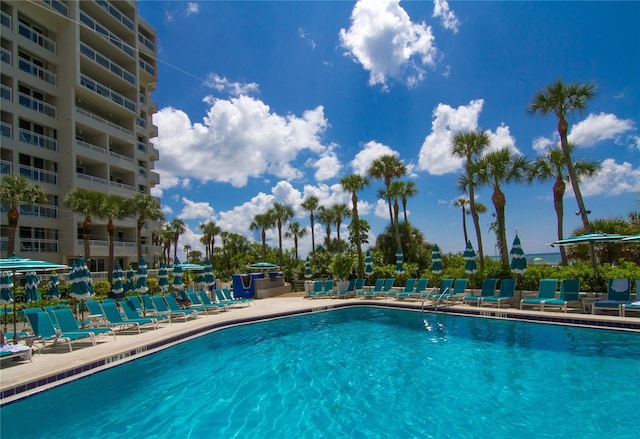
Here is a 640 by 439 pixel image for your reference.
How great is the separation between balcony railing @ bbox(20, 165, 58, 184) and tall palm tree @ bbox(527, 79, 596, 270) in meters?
30.3

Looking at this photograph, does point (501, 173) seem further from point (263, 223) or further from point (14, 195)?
point (263, 223)

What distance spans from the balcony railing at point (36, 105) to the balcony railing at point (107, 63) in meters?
5.12

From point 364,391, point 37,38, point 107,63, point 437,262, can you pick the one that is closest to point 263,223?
point 107,63

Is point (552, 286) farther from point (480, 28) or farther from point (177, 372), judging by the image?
point (177, 372)

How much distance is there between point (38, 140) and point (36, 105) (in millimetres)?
2446

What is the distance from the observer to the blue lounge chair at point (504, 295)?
14359 millimetres

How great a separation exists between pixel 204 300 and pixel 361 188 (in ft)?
45.2

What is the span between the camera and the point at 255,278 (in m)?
24.0

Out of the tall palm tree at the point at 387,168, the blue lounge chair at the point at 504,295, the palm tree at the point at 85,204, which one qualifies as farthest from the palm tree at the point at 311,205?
the blue lounge chair at the point at 504,295

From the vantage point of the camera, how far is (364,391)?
23.1ft

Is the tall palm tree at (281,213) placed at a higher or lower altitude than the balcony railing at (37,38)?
lower

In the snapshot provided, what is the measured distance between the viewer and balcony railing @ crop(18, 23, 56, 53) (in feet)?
84.7

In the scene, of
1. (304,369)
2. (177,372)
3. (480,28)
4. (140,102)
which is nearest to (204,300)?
(177,372)

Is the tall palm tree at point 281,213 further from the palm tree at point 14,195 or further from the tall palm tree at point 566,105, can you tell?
the tall palm tree at point 566,105
